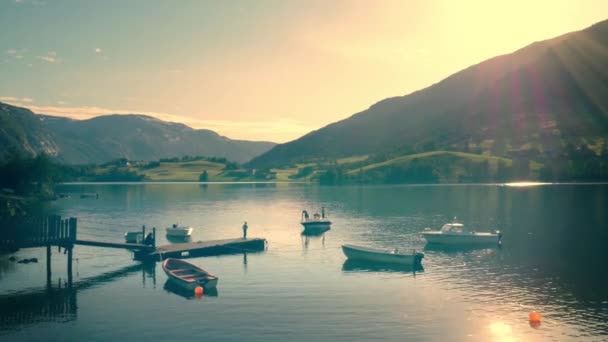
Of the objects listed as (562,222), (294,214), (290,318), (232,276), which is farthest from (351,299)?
(294,214)

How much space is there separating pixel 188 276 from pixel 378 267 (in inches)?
1083

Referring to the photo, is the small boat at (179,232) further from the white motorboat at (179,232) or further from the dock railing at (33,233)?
the dock railing at (33,233)

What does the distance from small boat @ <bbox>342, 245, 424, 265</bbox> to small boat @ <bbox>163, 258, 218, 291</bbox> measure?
81.8ft

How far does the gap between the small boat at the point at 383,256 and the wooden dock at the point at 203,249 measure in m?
18.5

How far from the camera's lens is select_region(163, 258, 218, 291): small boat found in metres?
59.2

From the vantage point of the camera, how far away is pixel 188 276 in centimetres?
6150

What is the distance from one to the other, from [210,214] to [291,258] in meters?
80.4

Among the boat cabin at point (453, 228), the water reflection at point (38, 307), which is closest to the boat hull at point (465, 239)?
the boat cabin at point (453, 228)

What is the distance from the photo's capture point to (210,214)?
158m

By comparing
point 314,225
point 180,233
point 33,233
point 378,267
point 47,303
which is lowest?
point 47,303

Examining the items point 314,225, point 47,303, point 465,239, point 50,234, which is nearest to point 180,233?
point 314,225

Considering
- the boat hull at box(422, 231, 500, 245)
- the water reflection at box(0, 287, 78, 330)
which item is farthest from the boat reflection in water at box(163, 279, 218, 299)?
the boat hull at box(422, 231, 500, 245)

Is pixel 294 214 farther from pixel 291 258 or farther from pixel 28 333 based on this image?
pixel 28 333

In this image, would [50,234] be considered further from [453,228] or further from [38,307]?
[453,228]
